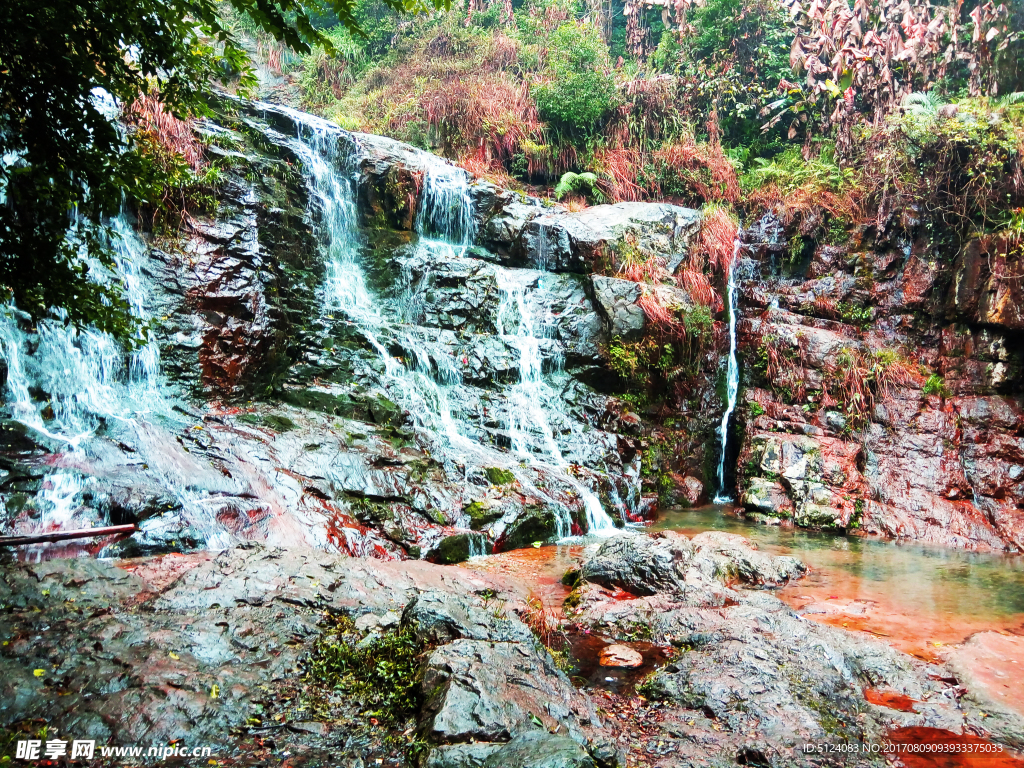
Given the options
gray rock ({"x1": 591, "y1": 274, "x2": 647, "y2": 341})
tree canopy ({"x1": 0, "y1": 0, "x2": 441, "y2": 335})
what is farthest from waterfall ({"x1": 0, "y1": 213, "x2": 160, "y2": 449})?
gray rock ({"x1": 591, "y1": 274, "x2": 647, "y2": 341})

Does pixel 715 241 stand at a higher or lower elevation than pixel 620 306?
higher

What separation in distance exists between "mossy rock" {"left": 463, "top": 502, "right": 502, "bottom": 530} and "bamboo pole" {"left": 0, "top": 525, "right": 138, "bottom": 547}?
328cm

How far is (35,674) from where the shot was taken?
2.55m

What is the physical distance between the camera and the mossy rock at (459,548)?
6.22m

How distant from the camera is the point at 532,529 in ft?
23.4

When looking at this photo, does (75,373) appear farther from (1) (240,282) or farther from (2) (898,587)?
(2) (898,587)

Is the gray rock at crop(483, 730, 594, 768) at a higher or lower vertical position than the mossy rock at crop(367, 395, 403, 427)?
higher

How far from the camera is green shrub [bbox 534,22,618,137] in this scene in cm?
1410

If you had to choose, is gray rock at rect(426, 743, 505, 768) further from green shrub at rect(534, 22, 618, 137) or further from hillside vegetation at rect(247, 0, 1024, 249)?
green shrub at rect(534, 22, 618, 137)

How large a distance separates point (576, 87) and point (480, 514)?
36.9ft

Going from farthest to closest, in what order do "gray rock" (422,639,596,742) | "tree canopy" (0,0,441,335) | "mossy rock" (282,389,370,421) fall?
1. "mossy rock" (282,389,370,421)
2. "tree canopy" (0,0,441,335)
3. "gray rock" (422,639,596,742)

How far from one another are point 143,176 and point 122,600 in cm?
245

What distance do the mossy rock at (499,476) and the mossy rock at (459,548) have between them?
3.39ft

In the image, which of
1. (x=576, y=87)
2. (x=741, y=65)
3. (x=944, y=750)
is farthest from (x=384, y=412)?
(x=741, y=65)
